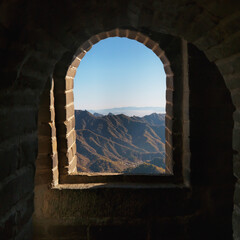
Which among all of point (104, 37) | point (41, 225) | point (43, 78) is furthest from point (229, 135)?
point (41, 225)

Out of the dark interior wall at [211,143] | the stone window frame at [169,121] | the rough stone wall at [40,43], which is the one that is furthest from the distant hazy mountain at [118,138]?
the rough stone wall at [40,43]

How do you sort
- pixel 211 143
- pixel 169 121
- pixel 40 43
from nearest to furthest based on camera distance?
pixel 40 43, pixel 211 143, pixel 169 121

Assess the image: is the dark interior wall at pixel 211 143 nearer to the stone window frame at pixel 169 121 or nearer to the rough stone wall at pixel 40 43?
the stone window frame at pixel 169 121

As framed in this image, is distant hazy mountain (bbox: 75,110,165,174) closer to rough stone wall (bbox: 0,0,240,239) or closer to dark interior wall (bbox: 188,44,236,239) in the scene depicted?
dark interior wall (bbox: 188,44,236,239)

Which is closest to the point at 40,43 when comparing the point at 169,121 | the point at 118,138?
the point at 169,121

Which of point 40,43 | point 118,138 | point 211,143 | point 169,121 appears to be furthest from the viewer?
point 118,138

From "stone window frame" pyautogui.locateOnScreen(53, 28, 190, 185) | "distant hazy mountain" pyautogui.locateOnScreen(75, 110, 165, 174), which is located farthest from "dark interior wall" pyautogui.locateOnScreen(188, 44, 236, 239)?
"distant hazy mountain" pyautogui.locateOnScreen(75, 110, 165, 174)

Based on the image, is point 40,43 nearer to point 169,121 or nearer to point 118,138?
point 169,121
